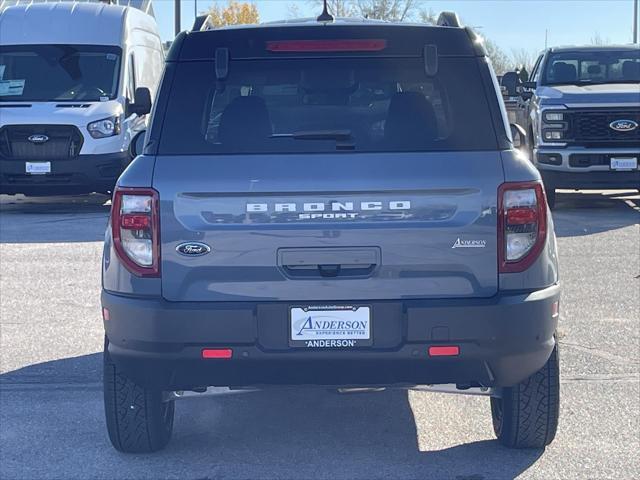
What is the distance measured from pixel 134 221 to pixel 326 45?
3.61 feet

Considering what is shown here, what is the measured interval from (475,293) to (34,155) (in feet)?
35.9

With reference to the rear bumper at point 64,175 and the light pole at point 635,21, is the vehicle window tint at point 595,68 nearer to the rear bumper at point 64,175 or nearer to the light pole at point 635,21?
the rear bumper at point 64,175

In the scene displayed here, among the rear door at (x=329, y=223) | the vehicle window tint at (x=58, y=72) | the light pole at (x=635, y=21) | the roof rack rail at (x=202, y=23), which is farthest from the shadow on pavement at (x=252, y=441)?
the light pole at (x=635, y=21)

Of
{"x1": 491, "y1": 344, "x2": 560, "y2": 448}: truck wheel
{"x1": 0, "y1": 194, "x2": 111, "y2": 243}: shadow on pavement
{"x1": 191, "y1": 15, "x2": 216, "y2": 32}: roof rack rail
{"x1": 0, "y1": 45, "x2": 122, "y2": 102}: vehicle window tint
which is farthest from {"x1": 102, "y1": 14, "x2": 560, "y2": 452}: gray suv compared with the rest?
{"x1": 0, "y1": 45, "x2": 122, "y2": 102}: vehicle window tint

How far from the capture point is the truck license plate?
538 inches

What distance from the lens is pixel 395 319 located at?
13.9ft

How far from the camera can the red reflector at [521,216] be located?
4.26 m

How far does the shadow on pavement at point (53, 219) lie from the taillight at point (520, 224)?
828 centimetres

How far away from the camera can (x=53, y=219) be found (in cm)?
1388

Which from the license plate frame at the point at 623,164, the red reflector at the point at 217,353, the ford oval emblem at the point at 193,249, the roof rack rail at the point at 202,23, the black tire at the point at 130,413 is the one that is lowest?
the license plate frame at the point at 623,164

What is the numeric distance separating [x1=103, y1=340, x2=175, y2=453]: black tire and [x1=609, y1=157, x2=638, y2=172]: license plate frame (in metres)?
9.88

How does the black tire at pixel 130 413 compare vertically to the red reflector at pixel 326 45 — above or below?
below

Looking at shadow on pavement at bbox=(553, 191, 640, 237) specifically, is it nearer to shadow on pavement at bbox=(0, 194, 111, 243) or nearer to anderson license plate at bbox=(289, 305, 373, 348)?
shadow on pavement at bbox=(0, 194, 111, 243)

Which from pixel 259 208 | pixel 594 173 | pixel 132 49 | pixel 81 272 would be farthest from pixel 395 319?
pixel 132 49
